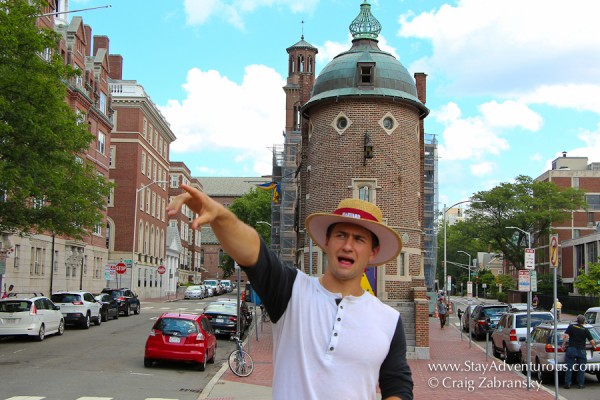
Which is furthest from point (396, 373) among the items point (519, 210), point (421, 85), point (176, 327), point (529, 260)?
point (519, 210)

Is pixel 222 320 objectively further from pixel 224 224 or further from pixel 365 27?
pixel 224 224

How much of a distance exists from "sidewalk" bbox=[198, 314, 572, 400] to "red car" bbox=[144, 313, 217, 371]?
2.72 feet

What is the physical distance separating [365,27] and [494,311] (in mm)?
13281

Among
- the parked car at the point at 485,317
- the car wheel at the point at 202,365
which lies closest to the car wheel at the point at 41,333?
the car wheel at the point at 202,365

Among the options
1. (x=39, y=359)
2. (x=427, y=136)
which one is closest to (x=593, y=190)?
(x=427, y=136)

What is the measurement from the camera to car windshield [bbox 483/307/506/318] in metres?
31.1

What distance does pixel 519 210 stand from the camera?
238 ft

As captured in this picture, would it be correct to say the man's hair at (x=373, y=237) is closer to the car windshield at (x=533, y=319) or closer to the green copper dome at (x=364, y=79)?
the car windshield at (x=533, y=319)

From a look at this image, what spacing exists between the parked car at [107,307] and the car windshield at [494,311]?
17623mm

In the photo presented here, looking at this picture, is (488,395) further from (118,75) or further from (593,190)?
(593,190)

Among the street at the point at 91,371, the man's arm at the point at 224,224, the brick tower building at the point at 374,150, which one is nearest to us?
the man's arm at the point at 224,224

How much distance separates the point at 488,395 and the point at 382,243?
12.6 m

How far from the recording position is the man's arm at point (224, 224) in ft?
9.66

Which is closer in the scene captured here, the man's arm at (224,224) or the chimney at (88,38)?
the man's arm at (224,224)
